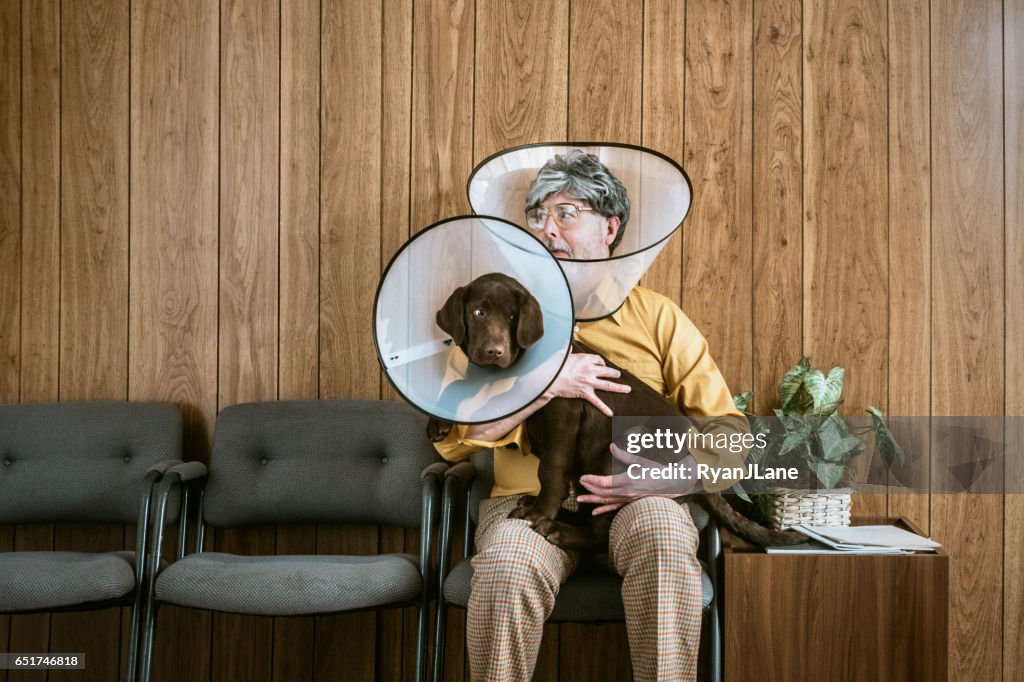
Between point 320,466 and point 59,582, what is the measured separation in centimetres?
62

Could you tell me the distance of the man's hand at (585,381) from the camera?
157cm

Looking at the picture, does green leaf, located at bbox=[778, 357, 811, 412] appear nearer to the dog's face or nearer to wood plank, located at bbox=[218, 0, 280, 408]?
the dog's face

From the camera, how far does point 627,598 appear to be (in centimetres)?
156

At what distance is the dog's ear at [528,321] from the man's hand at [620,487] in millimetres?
307

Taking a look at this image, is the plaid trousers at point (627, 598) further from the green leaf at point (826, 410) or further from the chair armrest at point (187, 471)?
the chair armrest at point (187, 471)

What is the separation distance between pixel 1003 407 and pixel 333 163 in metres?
1.91

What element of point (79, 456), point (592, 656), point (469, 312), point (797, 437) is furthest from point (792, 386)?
point (79, 456)

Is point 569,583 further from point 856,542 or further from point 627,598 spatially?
point 856,542

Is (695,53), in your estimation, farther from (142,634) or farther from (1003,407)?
(142,634)

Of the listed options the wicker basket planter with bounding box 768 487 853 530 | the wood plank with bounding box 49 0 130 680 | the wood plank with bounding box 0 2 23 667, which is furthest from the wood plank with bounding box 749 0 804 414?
the wood plank with bounding box 0 2 23 667

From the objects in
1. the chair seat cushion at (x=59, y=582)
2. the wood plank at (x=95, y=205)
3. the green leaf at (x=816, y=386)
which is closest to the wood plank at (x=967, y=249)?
the green leaf at (x=816, y=386)

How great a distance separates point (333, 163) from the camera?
2.28m

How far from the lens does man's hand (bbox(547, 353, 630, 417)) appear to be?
1.57 metres

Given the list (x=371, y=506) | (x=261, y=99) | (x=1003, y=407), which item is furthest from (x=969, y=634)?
(x=261, y=99)
